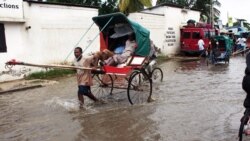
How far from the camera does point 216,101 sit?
36.0 ft

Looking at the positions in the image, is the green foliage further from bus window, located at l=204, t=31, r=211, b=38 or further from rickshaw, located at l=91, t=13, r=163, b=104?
bus window, located at l=204, t=31, r=211, b=38

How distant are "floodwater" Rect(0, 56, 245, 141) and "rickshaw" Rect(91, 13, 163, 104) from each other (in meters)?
0.42

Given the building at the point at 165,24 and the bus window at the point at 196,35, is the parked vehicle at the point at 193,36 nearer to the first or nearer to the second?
the bus window at the point at 196,35

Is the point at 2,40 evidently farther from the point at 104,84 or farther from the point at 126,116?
the point at 126,116

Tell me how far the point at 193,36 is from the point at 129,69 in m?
20.5

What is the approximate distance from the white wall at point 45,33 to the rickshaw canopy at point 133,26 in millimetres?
5471

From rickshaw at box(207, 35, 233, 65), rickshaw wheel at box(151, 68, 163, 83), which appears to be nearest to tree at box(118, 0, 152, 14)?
rickshaw at box(207, 35, 233, 65)

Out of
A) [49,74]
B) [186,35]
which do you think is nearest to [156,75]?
[49,74]

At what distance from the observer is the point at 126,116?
9.40 meters

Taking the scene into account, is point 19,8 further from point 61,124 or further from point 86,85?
point 61,124

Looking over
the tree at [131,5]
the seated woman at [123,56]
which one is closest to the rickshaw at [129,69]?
the seated woman at [123,56]

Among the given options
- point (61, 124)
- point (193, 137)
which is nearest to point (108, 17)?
point (61, 124)

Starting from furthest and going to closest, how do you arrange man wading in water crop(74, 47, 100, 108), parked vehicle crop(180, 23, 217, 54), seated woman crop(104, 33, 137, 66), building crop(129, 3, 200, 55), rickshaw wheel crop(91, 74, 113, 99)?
parked vehicle crop(180, 23, 217, 54) < building crop(129, 3, 200, 55) < rickshaw wheel crop(91, 74, 113, 99) < seated woman crop(104, 33, 137, 66) < man wading in water crop(74, 47, 100, 108)

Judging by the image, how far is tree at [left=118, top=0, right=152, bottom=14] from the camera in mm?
24781
